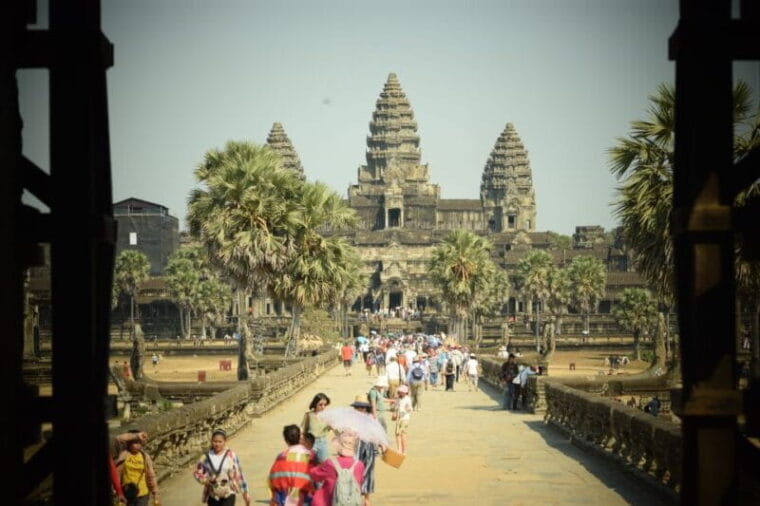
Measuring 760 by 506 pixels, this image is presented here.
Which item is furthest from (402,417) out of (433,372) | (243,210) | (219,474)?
(433,372)

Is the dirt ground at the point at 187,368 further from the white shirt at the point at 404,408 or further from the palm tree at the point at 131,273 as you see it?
the white shirt at the point at 404,408

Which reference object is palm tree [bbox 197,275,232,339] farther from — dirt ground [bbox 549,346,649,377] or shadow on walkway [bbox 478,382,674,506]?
shadow on walkway [bbox 478,382,674,506]

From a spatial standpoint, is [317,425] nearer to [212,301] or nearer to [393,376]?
[393,376]

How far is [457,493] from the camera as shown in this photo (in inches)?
636

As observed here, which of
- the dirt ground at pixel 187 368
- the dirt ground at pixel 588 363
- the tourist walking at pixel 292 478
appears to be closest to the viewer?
the tourist walking at pixel 292 478

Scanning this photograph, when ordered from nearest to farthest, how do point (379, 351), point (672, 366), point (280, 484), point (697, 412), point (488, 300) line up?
point (697, 412) → point (280, 484) → point (672, 366) → point (379, 351) → point (488, 300)

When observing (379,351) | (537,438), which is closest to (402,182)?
(379,351)

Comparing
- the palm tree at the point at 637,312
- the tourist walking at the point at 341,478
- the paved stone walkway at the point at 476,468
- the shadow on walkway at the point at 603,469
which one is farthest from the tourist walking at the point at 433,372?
the palm tree at the point at 637,312

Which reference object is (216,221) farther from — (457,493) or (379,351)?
(457,493)

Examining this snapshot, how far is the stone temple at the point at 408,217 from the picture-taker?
6088 inches

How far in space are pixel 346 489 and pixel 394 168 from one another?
169647 mm

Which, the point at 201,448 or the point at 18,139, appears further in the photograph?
the point at 201,448

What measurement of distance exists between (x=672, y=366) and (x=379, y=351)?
1980cm

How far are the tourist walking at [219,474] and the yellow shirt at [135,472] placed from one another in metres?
0.53
